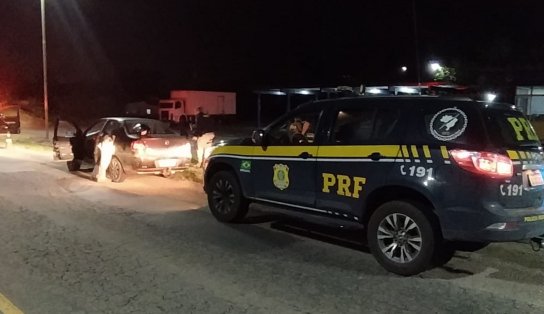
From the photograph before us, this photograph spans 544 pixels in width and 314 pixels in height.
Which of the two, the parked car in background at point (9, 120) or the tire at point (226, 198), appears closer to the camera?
the tire at point (226, 198)

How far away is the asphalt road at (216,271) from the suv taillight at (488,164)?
1101mm

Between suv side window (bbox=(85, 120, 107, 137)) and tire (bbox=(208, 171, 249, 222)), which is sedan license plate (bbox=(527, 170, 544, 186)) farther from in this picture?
suv side window (bbox=(85, 120, 107, 137))

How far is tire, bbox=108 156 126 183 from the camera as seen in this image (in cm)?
1255

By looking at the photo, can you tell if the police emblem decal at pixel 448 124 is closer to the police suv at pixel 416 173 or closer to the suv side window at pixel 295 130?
the police suv at pixel 416 173

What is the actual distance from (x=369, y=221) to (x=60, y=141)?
1228 cm

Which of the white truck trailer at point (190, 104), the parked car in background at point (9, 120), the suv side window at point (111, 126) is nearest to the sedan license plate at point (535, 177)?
the suv side window at point (111, 126)

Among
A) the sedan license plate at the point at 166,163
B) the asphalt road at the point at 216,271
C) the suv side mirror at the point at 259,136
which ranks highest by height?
the suv side mirror at the point at 259,136

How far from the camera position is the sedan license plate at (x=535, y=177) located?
18.6 feet

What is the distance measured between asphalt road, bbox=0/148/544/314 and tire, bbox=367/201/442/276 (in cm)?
15

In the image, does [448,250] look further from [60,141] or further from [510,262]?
[60,141]

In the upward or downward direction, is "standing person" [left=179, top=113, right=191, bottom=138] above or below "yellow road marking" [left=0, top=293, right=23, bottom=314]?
above

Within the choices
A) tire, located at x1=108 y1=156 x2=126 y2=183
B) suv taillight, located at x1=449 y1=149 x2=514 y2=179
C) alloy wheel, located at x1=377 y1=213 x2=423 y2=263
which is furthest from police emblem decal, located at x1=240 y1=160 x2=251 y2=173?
tire, located at x1=108 y1=156 x2=126 y2=183

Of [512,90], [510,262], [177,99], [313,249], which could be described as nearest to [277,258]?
[313,249]

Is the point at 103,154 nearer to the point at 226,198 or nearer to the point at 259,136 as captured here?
the point at 226,198
